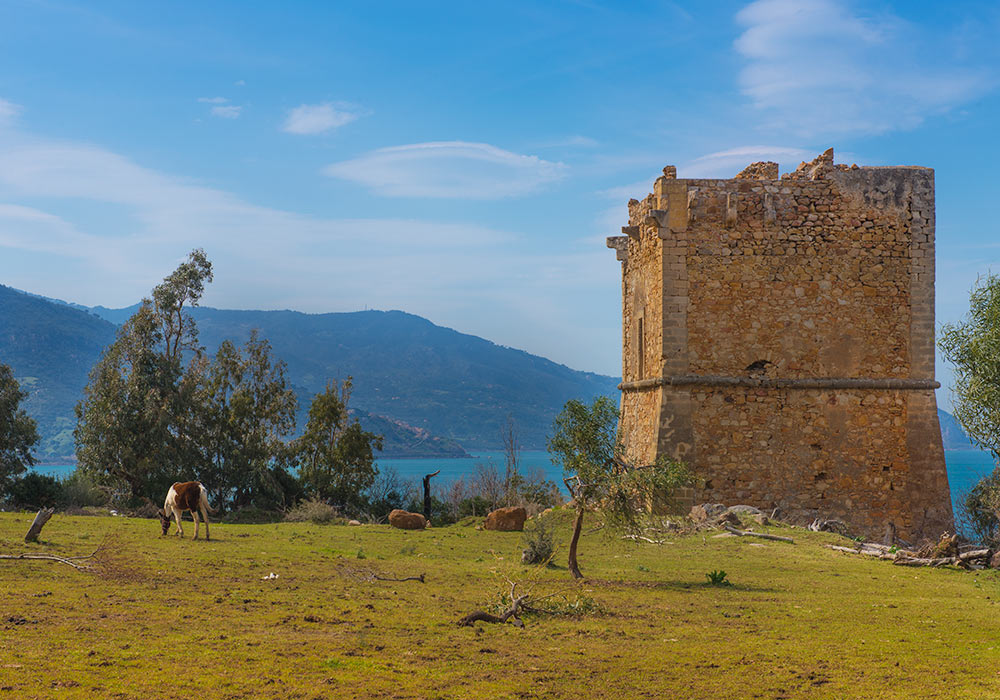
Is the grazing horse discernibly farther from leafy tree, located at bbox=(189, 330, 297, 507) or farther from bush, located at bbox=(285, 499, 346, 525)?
leafy tree, located at bbox=(189, 330, 297, 507)

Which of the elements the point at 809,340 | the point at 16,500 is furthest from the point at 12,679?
the point at 16,500

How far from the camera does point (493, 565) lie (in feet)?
52.0

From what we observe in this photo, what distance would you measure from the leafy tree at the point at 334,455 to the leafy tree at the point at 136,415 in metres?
4.81

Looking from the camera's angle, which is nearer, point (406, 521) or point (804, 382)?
point (804, 382)

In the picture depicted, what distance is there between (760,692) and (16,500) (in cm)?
3215

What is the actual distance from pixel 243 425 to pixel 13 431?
8.56m

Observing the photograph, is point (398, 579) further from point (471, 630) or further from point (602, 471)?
point (471, 630)

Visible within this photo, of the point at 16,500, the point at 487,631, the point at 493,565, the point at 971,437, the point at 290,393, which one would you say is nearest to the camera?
the point at 487,631

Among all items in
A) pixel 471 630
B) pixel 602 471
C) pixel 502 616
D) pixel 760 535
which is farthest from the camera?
pixel 760 535

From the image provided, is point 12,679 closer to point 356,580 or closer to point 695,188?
point 356,580

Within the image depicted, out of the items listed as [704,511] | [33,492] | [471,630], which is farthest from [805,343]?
[33,492]

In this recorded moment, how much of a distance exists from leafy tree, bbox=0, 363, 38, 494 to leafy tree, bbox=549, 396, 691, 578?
27.5 meters

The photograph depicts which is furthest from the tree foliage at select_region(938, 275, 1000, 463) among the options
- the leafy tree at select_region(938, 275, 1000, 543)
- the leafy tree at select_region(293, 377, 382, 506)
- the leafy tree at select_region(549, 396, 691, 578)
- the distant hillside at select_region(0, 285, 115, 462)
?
the distant hillside at select_region(0, 285, 115, 462)

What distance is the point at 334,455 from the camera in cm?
3672
